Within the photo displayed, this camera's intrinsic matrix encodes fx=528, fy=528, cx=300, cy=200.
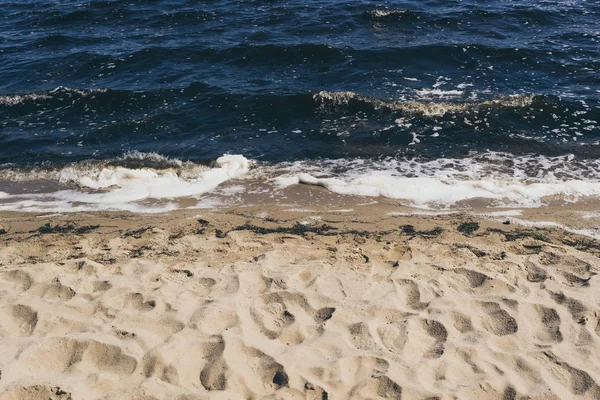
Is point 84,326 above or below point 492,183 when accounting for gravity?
above

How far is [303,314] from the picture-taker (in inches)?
189

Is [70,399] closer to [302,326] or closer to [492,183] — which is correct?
[302,326]

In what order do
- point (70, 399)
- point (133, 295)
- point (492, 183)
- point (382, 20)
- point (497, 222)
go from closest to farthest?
point (70, 399) < point (133, 295) < point (497, 222) < point (492, 183) < point (382, 20)

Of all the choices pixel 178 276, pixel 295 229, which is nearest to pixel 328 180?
pixel 295 229

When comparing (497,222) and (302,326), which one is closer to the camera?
(302,326)

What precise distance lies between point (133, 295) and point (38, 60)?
1113cm

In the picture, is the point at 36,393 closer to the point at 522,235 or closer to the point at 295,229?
the point at 295,229

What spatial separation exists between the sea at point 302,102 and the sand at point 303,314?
170cm

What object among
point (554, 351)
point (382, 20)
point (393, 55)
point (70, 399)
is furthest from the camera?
point (382, 20)

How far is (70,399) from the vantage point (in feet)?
12.7

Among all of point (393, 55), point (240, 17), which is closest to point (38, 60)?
point (240, 17)

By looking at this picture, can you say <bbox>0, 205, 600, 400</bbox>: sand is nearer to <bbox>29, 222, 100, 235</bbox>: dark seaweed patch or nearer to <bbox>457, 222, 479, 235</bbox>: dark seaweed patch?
<bbox>457, 222, 479, 235</bbox>: dark seaweed patch

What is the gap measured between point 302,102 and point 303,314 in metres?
7.15

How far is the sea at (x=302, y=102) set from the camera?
8.48 metres
